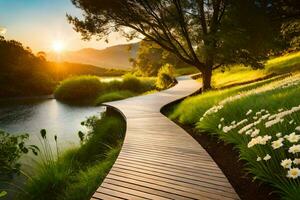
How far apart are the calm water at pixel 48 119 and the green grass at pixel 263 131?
7494 millimetres

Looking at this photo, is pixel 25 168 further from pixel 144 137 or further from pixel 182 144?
pixel 182 144

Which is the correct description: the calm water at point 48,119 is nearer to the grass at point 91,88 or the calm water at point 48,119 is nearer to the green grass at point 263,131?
the grass at point 91,88

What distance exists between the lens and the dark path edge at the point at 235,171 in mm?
4918

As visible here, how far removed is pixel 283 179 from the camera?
181 inches

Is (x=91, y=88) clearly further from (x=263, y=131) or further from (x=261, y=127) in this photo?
(x=263, y=131)

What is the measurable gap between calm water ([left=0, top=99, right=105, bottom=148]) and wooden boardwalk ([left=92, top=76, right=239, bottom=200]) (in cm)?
674

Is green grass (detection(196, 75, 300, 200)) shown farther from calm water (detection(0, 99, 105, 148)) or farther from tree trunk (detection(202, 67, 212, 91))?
tree trunk (detection(202, 67, 212, 91))

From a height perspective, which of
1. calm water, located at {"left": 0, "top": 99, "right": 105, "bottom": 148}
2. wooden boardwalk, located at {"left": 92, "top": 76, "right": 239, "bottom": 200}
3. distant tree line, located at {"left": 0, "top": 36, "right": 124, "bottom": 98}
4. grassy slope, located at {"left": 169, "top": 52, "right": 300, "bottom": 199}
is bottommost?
calm water, located at {"left": 0, "top": 99, "right": 105, "bottom": 148}

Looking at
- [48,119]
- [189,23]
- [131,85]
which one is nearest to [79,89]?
[131,85]

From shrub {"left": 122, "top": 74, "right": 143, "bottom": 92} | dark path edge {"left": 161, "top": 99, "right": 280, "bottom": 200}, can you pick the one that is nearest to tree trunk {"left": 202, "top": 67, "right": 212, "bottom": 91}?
dark path edge {"left": 161, "top": 99, "right": 280, "bottom": 200}

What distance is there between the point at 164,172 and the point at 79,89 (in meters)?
26.7

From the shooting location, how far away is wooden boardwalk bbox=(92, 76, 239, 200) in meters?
4.82

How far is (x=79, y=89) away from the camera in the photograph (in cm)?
3141

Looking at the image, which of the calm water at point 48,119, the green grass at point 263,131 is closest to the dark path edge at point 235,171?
the green grass at point 263,131
